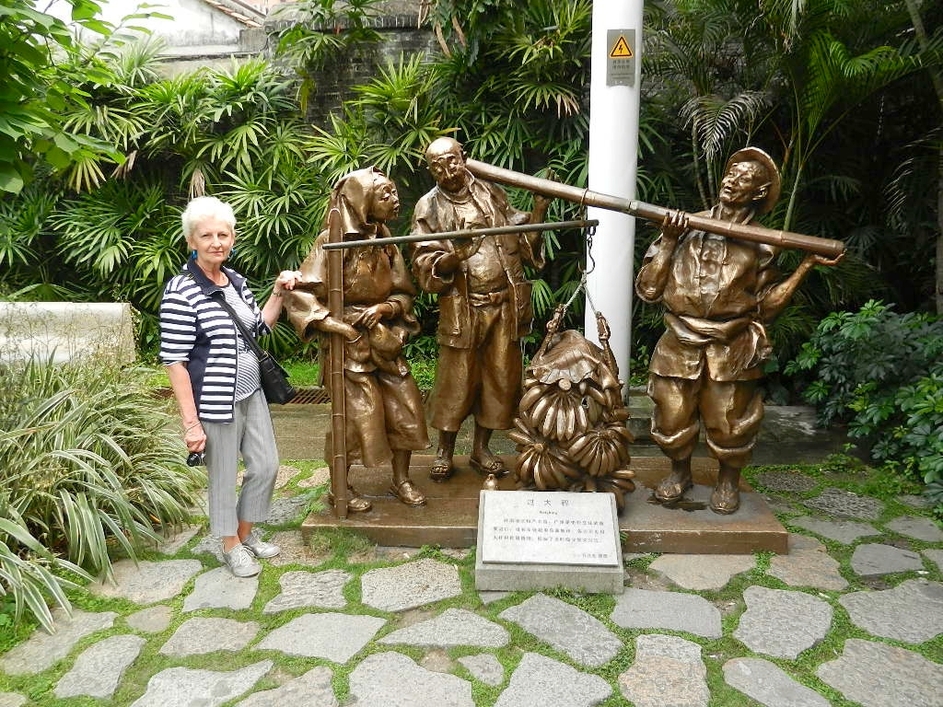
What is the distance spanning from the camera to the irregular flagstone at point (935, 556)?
137 inches

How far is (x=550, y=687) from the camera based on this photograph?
2.61 meters

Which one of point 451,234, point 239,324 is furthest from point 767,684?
point 239,324

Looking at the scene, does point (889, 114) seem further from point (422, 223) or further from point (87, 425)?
point (87, 425)

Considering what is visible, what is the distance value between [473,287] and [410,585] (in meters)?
1.53

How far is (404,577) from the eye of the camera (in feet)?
11.0

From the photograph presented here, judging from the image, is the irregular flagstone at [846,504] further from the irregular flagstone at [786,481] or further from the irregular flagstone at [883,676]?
the irregular flagstone at [883,676]

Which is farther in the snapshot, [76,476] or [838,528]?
[838,528]

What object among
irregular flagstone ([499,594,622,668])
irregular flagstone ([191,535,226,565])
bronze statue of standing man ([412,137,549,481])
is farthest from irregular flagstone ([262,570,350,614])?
bronze statue of standing man ([412,137,549,481])

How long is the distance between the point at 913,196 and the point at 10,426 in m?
6.47

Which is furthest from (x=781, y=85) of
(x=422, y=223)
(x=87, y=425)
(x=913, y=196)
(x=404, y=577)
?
(x=87, y=425)

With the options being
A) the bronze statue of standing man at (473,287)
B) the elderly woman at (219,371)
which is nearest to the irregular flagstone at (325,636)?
the elderly woman at (219,371)

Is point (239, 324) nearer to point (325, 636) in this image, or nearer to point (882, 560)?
point (325, 636)

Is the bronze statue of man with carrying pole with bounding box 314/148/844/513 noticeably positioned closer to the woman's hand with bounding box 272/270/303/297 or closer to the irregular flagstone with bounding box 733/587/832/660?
the woman's hand with bounding box 272/270/303/297

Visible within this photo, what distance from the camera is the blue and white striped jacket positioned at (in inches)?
118
